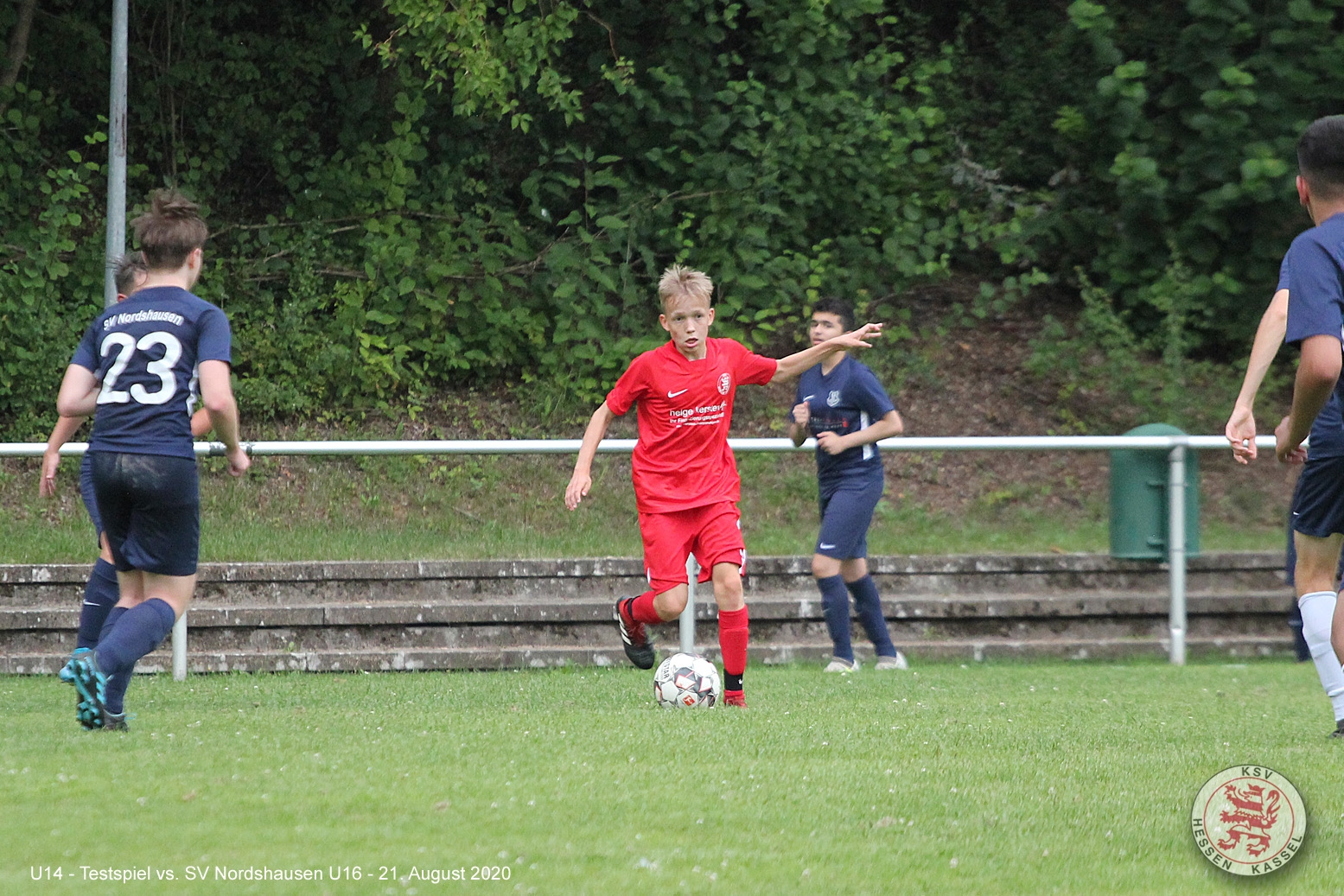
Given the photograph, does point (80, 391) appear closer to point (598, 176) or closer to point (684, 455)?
point (684, 455)

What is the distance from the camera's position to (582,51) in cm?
1409

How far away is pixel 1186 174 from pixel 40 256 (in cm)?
1016

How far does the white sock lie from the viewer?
490cm

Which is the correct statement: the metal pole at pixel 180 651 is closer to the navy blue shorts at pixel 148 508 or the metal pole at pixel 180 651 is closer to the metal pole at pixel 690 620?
the metal pole at pixel 690 620

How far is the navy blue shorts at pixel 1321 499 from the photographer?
4.68 metres

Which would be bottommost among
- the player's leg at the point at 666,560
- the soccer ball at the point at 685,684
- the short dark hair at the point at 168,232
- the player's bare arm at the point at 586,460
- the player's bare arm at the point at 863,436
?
the soccer ball at the point at 685,684

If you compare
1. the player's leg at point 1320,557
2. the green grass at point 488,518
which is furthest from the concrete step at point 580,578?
the player's leg at point 1320,557

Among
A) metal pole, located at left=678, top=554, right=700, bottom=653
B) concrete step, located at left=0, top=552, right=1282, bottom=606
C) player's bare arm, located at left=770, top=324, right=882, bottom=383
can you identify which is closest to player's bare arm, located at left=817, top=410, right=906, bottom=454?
metal pole, located at left=678, top=554, right=700, bottom=653

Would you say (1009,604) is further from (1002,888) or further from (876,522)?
(1002,888)

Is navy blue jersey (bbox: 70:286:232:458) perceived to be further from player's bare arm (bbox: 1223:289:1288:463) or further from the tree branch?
the tree branch

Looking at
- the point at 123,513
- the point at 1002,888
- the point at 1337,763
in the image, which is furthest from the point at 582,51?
the point at 1002,888

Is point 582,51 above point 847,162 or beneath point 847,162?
above

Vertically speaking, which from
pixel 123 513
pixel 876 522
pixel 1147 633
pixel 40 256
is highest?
pixel 40 256

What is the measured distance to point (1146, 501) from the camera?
30.5 feet
